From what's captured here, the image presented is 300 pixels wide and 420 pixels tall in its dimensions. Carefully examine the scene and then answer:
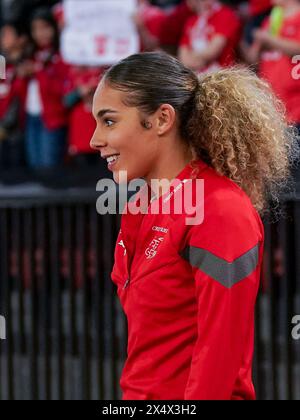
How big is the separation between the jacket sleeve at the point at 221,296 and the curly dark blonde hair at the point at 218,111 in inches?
10.3

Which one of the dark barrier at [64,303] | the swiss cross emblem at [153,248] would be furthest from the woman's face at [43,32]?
the swiss cross emblem at [153,248]

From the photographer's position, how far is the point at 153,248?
2.44 meters

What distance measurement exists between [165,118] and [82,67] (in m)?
4.79

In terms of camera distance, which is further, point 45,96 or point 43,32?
point 43,32

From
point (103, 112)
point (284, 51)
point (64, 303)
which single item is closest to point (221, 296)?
point (103, 112)

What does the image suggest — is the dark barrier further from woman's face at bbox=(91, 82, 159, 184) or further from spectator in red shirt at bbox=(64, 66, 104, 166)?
woman's face at bbox=(91, 82, 159, 184)

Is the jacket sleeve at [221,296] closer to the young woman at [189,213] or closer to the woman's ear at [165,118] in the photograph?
the young woman at [189,213]

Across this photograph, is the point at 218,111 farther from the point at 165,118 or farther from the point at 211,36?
the point at 211,36

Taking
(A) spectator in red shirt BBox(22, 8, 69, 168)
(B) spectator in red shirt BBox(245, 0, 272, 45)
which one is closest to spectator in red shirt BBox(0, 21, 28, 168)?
(A) spectator in red shirt BBox(22, 8, 69, 168)

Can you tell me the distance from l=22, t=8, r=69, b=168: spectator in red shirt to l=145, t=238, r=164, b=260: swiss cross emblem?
15.9 feet

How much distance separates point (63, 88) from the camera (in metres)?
7.45

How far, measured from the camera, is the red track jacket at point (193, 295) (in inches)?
89.3
